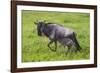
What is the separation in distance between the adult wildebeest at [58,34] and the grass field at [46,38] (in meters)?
0.04

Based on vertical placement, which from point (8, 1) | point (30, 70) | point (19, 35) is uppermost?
point (8, 1)

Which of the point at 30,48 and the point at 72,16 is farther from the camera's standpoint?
the point at 72,16

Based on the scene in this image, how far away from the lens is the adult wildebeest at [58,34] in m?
1.92

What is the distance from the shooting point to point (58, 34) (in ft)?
6.45

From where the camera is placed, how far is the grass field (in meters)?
1.85

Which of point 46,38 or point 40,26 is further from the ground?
point 40,26

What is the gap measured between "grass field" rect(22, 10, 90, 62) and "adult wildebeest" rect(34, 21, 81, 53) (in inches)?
1.5

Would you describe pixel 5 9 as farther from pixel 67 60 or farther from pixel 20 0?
pixel 67 60

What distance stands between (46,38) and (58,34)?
5.0 inches

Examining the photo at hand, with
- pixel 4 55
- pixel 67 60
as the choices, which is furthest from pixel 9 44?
pixel 67 60

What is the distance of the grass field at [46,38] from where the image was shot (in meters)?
1.85

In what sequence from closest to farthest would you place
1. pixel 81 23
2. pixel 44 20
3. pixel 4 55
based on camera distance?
pixel 4 55 < pixel 44 20 < pixel 81 23

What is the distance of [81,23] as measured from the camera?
2.06 metres

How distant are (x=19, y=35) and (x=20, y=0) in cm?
31
